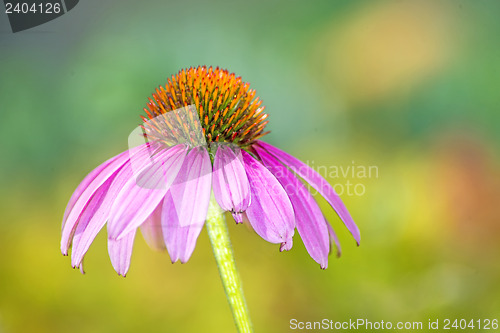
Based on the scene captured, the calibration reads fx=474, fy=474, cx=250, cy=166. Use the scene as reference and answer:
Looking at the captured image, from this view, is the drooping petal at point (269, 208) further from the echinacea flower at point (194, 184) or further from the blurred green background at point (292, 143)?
the blurred green background at point (292, 143)

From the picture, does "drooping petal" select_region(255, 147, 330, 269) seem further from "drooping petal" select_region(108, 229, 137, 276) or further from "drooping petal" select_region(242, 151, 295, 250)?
"drooping petal" select_region(108, 229, 137, 276)

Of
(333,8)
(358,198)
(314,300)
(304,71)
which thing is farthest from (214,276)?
(333,8)

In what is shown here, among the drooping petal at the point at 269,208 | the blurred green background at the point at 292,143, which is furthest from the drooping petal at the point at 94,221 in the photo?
the blurred green background at the point at 292,143

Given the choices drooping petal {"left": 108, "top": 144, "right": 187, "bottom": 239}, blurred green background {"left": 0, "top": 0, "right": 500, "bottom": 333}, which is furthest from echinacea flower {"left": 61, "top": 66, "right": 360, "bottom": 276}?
blurred green background {"left": 0, "top": 0, "right": 500, "bottom": 333}

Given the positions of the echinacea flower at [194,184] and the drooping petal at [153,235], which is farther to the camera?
the drooping petal at [153,235]

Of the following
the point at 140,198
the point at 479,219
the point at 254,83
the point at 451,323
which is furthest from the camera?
the point at 254,83

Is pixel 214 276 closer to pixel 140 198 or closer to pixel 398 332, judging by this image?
pixel 398 332
